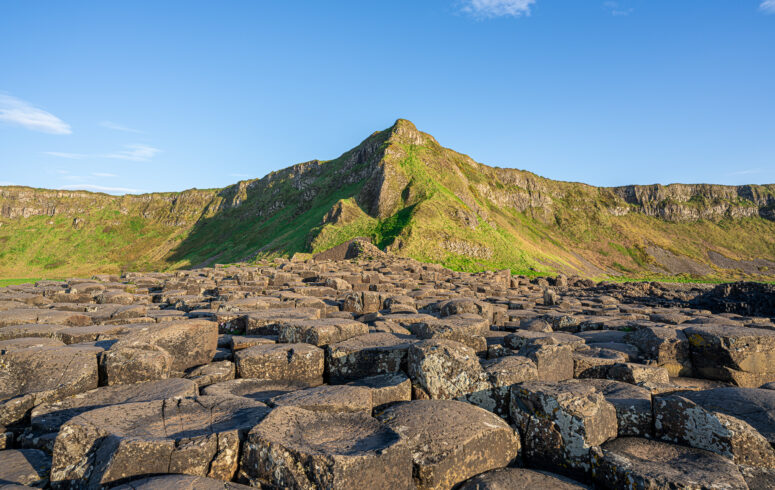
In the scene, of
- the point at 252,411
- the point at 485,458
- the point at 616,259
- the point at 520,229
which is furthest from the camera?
the point at 616,259

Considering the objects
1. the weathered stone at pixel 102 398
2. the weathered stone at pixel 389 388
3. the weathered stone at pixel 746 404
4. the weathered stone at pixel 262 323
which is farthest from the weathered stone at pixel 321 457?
the weathered stone at pixel 262 323

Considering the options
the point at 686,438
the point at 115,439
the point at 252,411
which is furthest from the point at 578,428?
the point at 115,439

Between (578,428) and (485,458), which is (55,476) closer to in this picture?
(485,458)

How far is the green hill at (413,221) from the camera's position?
56188 mm

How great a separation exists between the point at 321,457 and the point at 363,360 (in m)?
2.59

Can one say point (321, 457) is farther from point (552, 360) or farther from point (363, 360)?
point (552, 360)

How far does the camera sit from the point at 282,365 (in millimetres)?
5246

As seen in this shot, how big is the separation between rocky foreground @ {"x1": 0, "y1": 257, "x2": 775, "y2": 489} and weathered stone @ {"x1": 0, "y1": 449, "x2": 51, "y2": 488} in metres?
0.02

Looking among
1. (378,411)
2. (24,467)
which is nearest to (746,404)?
(378,411)

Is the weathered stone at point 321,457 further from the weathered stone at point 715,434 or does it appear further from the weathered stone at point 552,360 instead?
the weathered stone at point 715,434

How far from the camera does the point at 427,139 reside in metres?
81.9

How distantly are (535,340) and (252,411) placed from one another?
14.3 ft

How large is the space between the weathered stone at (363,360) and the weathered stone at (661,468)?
256cm

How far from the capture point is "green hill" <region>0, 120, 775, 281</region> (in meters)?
56.2
